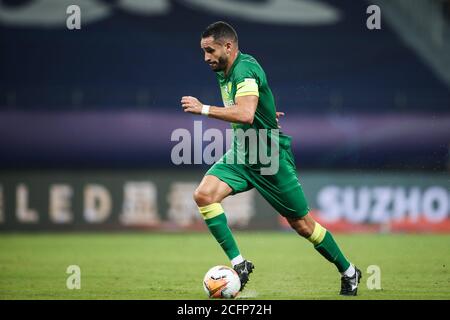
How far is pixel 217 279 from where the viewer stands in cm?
722

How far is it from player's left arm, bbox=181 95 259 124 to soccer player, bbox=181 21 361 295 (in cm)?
17

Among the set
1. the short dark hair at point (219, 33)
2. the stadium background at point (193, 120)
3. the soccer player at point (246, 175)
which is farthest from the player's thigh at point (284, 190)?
the stadium background at point (193, 120)

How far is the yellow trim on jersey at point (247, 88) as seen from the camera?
720 centimetres

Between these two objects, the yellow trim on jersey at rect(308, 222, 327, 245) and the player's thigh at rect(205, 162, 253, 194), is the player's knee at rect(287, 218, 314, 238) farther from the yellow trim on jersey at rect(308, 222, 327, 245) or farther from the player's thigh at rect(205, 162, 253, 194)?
the player's thigh at rect(205, 162, 253, 194)

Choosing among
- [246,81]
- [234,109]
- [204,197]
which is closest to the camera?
[234,109]

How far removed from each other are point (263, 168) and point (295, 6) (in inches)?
390

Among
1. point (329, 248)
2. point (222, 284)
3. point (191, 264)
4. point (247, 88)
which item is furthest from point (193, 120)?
point (222, 284)

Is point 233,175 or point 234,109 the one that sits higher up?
point 234,109

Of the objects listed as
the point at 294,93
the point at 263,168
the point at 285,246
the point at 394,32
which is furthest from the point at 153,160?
the point at 263,168

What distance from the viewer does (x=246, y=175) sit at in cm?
762

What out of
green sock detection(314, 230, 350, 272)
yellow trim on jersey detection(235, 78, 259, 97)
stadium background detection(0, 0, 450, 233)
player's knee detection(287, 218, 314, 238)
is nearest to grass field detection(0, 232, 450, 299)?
green sock detection(314, 230, 350, 272)

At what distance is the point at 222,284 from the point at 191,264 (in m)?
3.20

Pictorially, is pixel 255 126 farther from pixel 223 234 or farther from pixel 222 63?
pixel 223 234

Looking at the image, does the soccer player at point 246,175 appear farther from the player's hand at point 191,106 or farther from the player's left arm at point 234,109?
the player's hand at point 191,106
